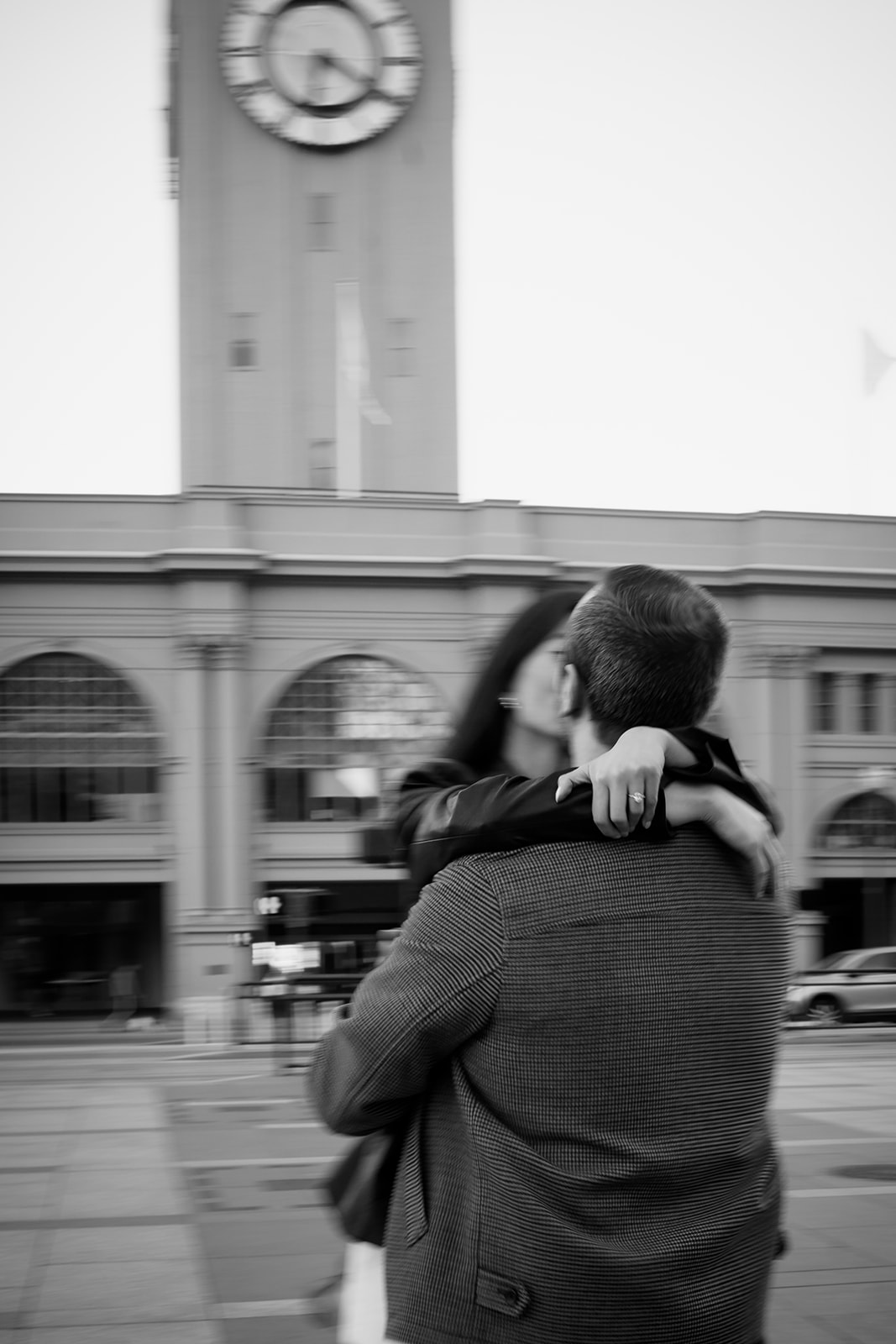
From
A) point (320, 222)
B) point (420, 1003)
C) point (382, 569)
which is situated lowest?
point (420, 1003)

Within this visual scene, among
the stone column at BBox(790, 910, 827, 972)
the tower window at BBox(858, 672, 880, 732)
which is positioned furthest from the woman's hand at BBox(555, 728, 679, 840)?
the tower window at BBox(858, 672, 880, 732)

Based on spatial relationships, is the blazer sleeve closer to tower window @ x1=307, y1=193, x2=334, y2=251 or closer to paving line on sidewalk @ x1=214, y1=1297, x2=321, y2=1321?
paving line on sidewalk @ x1=214, y1=1297, x2=321, y2=1321

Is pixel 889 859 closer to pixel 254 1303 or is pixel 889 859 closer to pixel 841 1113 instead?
pixel 841 1113

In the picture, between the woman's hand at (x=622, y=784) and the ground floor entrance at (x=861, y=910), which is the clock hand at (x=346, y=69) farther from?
the woman's hand at (x=622, y=784)

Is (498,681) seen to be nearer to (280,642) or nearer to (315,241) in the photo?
(280,642)

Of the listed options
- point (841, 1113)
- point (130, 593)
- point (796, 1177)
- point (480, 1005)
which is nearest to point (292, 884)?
point (130, 593)

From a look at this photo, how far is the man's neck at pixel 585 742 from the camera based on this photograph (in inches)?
84.2

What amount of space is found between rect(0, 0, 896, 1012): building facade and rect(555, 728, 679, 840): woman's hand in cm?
3065

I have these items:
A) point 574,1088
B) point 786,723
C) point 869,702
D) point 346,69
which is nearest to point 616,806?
point 574,1088

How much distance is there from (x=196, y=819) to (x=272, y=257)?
17438 mm

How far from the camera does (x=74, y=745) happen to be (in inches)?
1417

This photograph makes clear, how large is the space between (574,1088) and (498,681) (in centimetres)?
108

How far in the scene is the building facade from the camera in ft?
119

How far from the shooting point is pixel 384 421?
44000 millimetres
